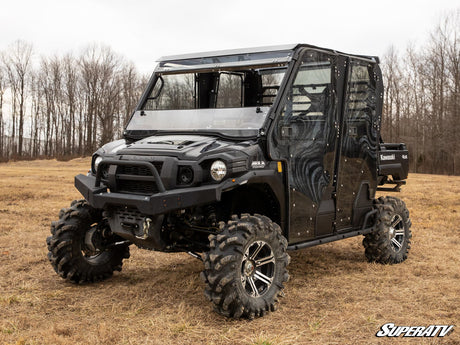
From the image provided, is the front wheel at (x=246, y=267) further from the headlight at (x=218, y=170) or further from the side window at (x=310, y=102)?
the side window at (x=310, y=102)

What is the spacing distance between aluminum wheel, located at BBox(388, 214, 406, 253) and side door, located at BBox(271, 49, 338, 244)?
1561mm

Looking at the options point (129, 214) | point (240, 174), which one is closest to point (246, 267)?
point (240, 174)

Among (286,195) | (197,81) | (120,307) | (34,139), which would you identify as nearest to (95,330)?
(120,307)

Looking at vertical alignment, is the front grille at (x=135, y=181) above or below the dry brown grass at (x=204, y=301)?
above

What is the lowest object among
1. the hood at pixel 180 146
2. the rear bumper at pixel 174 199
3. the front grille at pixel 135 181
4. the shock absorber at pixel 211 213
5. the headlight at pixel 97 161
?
the shock absorber at pixel 211 213

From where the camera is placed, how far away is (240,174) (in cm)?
520

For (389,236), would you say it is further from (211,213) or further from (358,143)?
(211,213)

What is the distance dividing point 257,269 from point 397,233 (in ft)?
11.1

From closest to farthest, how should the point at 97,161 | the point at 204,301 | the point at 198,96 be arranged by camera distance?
the point at 204,301, the point at 97,161, the point at 198,96

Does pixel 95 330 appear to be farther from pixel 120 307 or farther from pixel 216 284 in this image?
pixel 216 284

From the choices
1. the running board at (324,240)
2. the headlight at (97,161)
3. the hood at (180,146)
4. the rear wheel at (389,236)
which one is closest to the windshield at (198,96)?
the hood at (180,146)

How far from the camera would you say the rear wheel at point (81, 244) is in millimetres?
6137

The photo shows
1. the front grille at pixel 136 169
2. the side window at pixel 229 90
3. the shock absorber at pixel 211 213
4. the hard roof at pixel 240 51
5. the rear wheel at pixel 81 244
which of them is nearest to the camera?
the front grille at pixel 136 169

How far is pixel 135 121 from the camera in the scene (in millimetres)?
6574
